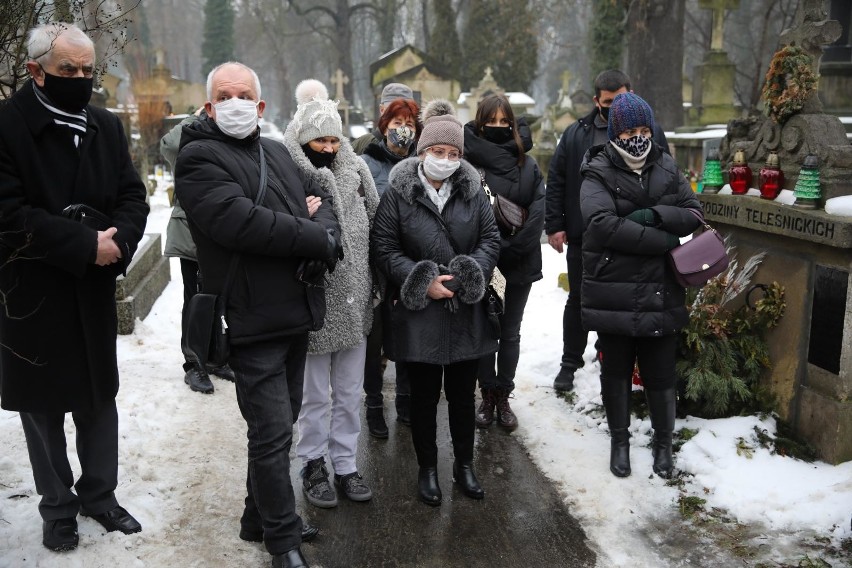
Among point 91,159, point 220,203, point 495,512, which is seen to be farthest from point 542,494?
point 91,159

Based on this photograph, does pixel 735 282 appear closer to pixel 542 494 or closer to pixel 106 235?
pixel 542 494

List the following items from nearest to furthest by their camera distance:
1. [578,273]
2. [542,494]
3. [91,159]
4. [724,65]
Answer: [91,159] → [542,494] → [578,273] → [724,65]

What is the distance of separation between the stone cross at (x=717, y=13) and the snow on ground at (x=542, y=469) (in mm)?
13898

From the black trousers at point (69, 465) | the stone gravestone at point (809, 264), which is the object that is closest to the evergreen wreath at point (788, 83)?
the stone gravestone at point (809, 264)

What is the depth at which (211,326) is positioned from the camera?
3.07 metres

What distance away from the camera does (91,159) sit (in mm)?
3287

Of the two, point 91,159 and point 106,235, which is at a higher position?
point 91,159

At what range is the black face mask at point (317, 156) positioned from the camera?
3805mm

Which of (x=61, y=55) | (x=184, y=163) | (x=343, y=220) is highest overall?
(x=61, y=55)

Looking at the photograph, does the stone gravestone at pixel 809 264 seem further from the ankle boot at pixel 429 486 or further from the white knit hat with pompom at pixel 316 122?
the white knit hat with pompom at pixel 316 122

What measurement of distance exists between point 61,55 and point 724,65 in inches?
699

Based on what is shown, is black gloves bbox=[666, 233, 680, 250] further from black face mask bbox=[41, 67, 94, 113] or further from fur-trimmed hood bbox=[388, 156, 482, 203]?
black face mask bbox=[41, 67, 94, 113]

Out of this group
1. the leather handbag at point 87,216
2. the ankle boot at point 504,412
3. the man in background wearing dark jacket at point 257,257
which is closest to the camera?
the man in background wearing dark jacket at point 257,257

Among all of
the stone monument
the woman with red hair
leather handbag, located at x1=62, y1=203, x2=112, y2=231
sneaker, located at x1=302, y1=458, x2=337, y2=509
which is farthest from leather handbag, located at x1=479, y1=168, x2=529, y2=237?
the stone monument
